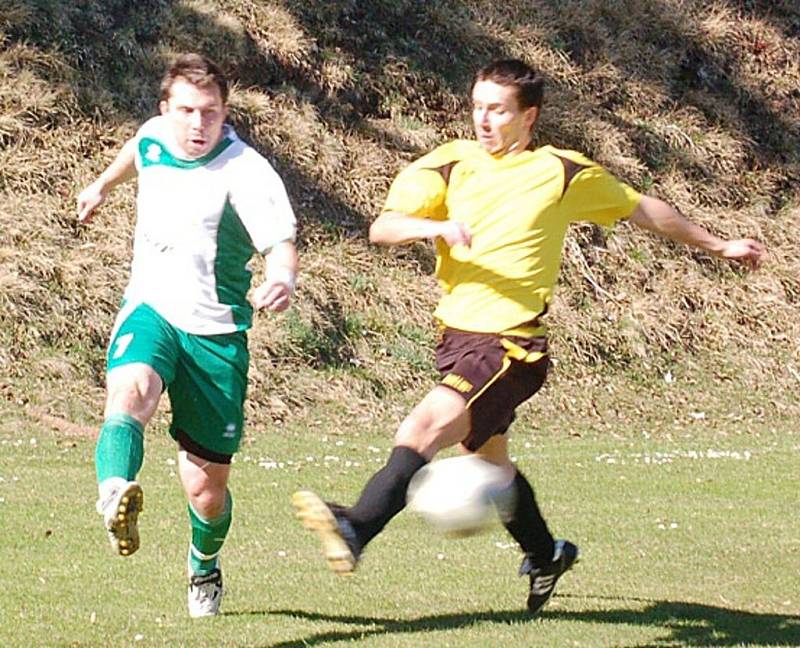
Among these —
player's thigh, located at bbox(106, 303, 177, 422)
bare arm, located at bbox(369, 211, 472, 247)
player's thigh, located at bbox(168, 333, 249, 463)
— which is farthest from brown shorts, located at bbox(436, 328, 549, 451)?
player's thigh, located at bbox(106, 303, 177, 422)

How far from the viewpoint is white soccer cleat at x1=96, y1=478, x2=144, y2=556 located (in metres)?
5.30

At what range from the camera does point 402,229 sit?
589cm

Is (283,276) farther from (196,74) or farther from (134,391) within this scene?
(196,74)

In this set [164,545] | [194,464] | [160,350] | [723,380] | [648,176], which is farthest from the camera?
[648,176]

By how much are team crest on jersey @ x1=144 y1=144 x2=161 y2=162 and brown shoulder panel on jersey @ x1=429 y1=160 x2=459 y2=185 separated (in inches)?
43.3

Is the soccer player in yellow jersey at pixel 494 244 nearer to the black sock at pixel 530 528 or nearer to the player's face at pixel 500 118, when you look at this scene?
the player's face at pixel 500 118

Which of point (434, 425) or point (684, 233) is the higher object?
point (684, 233)

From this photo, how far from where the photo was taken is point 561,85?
2109 centimetres

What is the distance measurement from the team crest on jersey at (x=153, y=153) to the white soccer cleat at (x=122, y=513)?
1.54 metres

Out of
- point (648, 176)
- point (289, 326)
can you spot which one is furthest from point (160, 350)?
point (648, 176)

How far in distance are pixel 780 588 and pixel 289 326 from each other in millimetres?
9304

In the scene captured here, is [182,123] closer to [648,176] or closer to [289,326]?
[289,326]

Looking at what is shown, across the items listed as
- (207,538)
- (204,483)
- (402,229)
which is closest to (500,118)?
(402,229)

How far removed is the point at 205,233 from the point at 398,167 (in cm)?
1294
